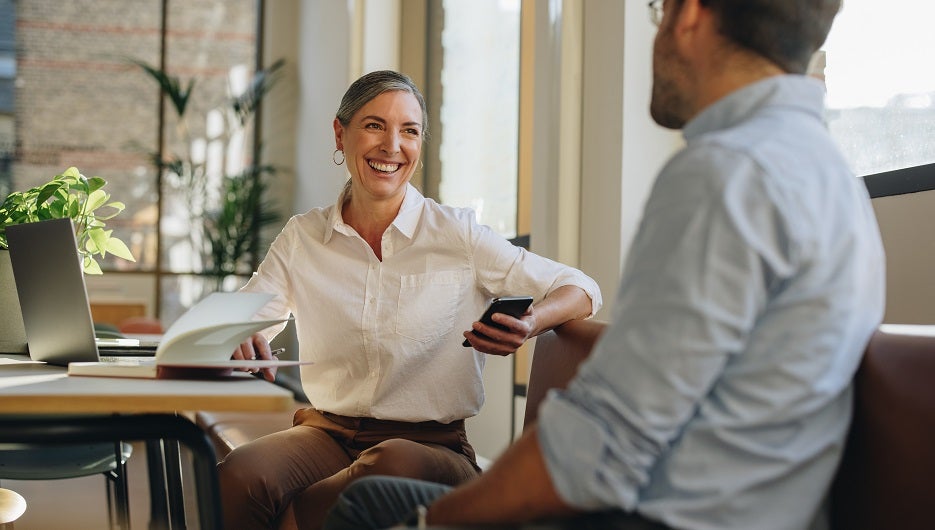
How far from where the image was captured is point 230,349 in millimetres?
1708

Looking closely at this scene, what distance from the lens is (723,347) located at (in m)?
1.05

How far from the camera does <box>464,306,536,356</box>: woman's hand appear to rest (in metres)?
1.96

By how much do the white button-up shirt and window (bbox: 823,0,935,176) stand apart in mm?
755

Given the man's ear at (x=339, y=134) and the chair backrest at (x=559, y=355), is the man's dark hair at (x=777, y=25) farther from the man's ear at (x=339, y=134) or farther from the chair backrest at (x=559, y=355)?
the man's ear at (x=339, y=134)

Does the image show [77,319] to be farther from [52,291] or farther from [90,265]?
[90,265]

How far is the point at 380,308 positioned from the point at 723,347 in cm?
141

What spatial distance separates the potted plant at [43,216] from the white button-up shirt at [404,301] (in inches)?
15.7

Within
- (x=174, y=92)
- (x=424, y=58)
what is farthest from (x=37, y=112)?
(x=424, y=58)

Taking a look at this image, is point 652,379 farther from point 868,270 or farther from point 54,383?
point 54,383

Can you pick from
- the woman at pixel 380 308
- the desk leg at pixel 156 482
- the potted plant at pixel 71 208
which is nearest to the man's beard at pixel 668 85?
the woman at pixel 380 308

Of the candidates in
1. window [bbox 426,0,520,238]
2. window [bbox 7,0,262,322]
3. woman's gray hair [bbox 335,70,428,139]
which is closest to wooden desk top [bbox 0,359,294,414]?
woman's gray hair [bbox 335,70,428,139]

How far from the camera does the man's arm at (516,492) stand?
113cm

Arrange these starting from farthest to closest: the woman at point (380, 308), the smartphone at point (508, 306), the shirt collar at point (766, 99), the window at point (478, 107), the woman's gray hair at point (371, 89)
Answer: the window at point (478, 107) → the woman's gray hair at point (371, 89) → the woman at point (380, 308) → the smartphone at point (508, 306) → the shirt collar at point (766, 99)

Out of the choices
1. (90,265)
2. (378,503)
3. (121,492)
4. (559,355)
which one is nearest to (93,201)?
(90,265)
